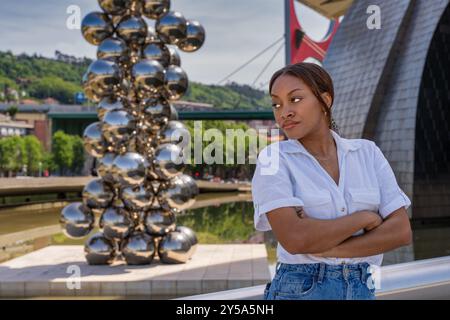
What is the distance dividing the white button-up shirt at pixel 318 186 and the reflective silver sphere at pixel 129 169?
4.34 meters

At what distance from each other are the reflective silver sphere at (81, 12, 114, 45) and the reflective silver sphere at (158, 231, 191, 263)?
2389 mm

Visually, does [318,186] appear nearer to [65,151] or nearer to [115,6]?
[115,6]

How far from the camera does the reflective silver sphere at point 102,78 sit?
17.4ft

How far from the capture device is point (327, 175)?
3.28 ft

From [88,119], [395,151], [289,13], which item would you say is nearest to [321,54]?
[289,13]

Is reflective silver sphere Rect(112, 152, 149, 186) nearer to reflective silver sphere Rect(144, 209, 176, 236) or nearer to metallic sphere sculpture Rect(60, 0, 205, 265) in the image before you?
metallic sphere sculpture Rect(60, 0, 205, 265)

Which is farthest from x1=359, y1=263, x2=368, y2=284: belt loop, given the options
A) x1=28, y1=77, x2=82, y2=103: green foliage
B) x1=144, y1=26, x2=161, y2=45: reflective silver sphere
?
x1=28, y1=77, x2=82, y2=103: green foliage

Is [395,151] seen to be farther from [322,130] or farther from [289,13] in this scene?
[289,13]

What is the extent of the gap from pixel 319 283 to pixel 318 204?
0.15m

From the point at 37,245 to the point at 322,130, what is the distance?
850 centimetres

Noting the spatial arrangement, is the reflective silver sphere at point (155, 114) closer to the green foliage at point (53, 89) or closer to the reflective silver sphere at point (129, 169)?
the reflective silver sphere at point (129, 169)

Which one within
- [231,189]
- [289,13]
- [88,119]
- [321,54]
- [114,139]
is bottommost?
[231,189]

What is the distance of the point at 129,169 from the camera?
207 inches

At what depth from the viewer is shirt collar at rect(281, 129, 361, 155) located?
102cm
